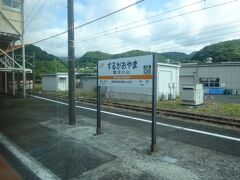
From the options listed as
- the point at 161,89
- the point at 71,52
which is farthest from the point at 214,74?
the point at 71,52

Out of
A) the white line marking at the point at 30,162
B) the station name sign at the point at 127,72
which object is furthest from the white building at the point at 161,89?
the white line marking at the point at 30,162

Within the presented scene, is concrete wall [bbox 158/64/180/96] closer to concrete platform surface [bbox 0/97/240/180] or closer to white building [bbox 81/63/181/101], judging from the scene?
white building [bbox 81/63/181/101]

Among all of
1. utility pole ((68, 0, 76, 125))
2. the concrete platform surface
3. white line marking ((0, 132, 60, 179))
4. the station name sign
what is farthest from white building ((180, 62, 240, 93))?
white line marking ((0, 132, 60, 179))

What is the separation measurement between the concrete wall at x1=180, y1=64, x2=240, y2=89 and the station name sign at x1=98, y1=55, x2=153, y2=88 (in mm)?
26613

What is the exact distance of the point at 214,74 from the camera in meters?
31.0

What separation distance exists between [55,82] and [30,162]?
1062 inches

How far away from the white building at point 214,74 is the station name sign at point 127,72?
26.3 metres

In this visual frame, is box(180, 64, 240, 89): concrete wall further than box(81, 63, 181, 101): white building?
Yes

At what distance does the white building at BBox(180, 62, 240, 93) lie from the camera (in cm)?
2950

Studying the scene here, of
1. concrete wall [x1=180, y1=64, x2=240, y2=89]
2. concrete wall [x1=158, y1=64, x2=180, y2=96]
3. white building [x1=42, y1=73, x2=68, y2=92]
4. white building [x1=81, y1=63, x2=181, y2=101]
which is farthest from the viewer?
white building [x1=42, y1=73, x2=68, y2=92]

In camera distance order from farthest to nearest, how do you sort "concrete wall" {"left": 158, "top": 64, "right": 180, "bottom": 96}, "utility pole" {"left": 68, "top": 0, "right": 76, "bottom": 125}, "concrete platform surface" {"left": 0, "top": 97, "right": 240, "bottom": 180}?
"concrete wall" {"left": 158, "top": 64, "right": 180, "bottom": 96} → "utility pole" {"left": 68, "top": 0, "right": 76, "bottom": 125} → "concrete platform surface" {"left": 0, "top": 97, "right": 240, "bottom": 180}

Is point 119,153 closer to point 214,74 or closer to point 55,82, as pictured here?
point 55,82

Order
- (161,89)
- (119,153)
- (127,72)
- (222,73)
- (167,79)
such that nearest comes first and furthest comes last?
(119,153)
(127,72)
(161,89)
(167,79)
(222,73)

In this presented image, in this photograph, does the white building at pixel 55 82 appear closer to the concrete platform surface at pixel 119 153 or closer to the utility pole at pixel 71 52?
the utility pole at pixel 71 52
